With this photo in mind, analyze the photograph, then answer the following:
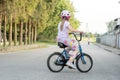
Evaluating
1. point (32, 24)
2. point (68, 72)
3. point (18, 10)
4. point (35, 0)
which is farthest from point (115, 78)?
point (32, 24)

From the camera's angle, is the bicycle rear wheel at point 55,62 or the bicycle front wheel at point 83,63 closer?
the bicycle rear wheel at point 55,62

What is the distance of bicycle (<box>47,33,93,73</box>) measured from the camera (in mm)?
15539

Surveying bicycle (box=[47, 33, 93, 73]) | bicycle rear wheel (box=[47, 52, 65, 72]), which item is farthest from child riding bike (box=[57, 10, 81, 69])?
bicycle rear wheel (box=[47, 52, 65, 72])

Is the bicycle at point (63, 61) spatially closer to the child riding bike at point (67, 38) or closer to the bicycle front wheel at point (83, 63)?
the bicycle front wheel at point (83, 63)

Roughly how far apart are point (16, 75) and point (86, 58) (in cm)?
292

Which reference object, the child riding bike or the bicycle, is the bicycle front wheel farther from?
the child riding bike

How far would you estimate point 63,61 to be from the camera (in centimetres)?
1557

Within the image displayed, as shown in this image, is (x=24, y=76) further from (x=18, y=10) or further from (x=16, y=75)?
(x=18, y=10)

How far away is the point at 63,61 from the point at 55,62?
284 mm

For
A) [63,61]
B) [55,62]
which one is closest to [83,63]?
[63,61]

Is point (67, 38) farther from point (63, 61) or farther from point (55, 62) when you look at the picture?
point (55, 62)

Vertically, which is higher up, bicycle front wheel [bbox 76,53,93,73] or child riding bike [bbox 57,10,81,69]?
child riding bike [bbox 57,10,81,69]

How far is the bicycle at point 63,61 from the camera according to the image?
1554 centimetres

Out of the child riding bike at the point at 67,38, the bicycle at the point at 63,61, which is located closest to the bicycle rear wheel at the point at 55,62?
the bicycle at the point at 63,61
